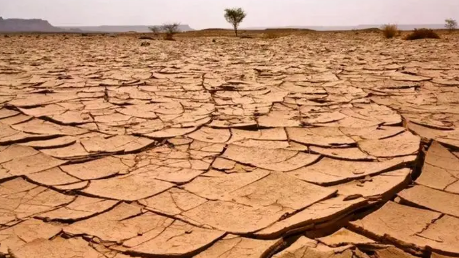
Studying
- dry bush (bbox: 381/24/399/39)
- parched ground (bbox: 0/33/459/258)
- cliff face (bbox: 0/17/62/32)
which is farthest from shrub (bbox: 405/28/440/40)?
cliff face (bbox: 0/17/62/32)

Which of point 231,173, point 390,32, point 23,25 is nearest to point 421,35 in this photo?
point 390,32

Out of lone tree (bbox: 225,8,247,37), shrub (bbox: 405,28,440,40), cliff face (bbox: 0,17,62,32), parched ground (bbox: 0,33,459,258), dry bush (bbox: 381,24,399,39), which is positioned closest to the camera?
parched ground (bbox: 0,33,459,258)

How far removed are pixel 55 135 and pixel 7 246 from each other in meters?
1.14

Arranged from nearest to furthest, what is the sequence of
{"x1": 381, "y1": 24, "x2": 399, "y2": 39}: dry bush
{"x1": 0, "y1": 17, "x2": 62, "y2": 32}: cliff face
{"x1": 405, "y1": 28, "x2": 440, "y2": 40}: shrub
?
{"x1": 405, "y1": 28, "x2": 440, "y2": 40}: shrub, {"x1": 381, "y1": 24, "x2": 399, "y2": 39}: dry bush, {"x1": 0, "y1": 17, "x2": 62, "y2": 32}: cliff face

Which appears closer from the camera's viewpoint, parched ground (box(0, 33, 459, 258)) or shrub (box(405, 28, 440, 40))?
parched ground (box(0, 33, 459, 258))

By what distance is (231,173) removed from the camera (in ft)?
5.66

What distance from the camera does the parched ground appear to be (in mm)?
1227

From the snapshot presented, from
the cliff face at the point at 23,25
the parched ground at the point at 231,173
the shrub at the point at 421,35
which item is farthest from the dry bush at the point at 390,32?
the cliff face at the point at 23,25

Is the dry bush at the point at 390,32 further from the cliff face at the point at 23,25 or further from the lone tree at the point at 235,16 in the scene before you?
the cliff face at the point at 23,25

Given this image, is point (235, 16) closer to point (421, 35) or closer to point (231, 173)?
point (421, 35)

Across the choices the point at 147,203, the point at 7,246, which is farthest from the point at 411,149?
the point at 7,246

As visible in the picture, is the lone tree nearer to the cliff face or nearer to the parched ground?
the parched ground

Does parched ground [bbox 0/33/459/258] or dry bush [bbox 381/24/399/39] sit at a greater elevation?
dry bush [bbox 381/24/399/39]

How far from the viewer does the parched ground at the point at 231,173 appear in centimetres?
123
